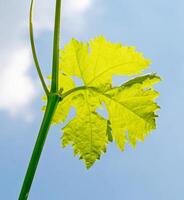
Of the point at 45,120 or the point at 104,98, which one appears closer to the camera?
the point at 45,120

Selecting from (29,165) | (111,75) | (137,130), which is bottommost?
(29,165)

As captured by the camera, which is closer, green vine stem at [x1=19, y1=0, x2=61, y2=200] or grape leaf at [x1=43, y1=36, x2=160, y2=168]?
green vine stem at [x1=19, y1=0, x2=61, y2=200]

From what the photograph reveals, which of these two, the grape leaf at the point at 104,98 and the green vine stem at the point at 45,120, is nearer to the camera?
the green vine stem at the point at 45,120

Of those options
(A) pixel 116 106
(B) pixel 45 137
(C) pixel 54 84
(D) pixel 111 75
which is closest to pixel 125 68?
(D) pixel 111 75

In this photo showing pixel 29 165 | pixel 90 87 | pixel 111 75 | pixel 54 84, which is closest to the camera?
pixel 29 165

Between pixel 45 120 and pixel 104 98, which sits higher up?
pixel 104 98

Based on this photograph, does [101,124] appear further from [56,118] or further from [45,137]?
[45,137]

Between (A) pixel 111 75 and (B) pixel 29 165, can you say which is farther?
(A) pixel 111 75

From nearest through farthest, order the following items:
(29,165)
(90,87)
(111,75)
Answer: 1. (29,165)
2. (90,87)
3. (111,75)
